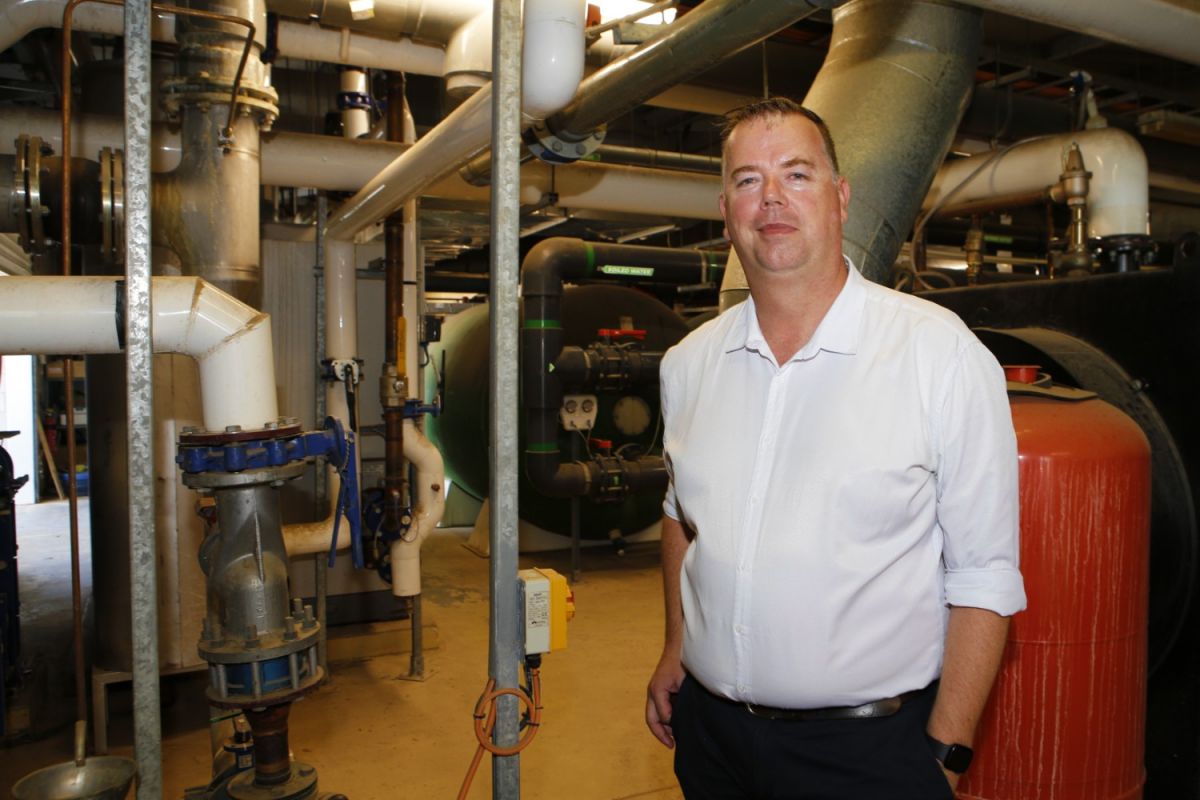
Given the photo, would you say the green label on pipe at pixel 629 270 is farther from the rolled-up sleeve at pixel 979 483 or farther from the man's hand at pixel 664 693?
the rolled-up sleeve at pixel 979 483

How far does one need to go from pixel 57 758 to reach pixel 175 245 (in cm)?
192

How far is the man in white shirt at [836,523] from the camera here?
1.28 m

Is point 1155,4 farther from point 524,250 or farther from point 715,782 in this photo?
point 524,250

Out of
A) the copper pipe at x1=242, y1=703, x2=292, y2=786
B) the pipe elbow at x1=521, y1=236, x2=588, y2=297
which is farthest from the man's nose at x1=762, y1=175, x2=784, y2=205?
the pipe elbow at x1=521, y1=236, x2=588, y2=297

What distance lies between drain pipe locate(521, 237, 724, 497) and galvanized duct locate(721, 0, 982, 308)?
275 cm

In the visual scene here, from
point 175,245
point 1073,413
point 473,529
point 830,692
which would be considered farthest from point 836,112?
point 473,529

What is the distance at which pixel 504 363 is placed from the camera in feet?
4.73

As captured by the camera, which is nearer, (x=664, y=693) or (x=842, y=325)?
(x=842, y=325)

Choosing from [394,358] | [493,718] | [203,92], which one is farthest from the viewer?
[394,358]

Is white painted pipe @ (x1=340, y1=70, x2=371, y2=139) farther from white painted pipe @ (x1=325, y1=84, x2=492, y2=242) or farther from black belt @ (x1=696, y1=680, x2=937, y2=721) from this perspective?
black belt @ (x1=696, y1=680, x2=937, y2=721)

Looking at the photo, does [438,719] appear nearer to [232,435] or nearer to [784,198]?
[232,435]

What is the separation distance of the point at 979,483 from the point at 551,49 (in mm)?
1034

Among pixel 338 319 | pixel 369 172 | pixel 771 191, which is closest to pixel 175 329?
pixel 771 191

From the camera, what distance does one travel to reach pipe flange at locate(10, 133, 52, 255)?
2.16 meters
